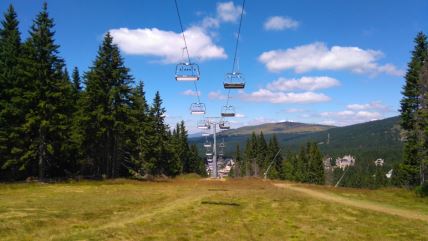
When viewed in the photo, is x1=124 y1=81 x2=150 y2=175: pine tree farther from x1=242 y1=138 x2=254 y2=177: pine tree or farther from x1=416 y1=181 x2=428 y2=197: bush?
x1=242 y1=138 x2=254 y2=177: pine tree

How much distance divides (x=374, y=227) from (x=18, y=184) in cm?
3374

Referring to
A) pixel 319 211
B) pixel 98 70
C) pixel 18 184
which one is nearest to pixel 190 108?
pixel 98 70

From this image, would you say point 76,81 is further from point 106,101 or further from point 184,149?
point 184,149

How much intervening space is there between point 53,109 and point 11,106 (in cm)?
425

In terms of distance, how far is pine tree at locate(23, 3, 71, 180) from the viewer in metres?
45.4

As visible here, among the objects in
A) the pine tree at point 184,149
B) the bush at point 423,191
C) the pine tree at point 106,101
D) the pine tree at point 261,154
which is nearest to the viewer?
the bush at point 423,191

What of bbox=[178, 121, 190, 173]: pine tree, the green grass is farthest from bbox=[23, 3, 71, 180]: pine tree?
bbox=[178, 121, 190, 173]: pine tree

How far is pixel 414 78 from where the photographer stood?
53.7 metres

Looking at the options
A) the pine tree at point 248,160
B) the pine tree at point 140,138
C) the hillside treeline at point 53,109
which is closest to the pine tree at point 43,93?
the hillside treeline at point 53,109

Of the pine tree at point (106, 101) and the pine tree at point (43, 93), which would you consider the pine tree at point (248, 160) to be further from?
the pine tree at point (43, 93)

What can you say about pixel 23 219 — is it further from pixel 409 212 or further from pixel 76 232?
pixel 409 212

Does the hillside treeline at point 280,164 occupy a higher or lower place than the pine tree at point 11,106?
lower

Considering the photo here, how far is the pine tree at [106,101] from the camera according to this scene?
53.3 meters

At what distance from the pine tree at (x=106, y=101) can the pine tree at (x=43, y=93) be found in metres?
5.12
